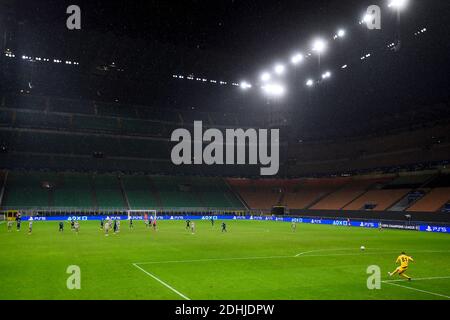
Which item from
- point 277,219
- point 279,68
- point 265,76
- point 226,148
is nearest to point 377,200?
point 277,219

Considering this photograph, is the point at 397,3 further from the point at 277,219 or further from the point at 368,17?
the point at 277,219

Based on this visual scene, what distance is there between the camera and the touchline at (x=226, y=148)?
86062mm

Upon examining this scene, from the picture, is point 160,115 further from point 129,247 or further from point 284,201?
point 129,247

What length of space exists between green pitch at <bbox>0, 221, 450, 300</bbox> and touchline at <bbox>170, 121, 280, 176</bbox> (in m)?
55.5

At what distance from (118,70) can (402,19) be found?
45537mm

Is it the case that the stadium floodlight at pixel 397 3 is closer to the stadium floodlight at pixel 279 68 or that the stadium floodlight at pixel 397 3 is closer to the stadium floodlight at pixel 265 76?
the stadium floodlight at pixel 279 68

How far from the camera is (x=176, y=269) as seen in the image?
1934 cm

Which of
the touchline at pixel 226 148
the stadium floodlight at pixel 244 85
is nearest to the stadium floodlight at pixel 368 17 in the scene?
the stadium floodlight at pixel 244 85

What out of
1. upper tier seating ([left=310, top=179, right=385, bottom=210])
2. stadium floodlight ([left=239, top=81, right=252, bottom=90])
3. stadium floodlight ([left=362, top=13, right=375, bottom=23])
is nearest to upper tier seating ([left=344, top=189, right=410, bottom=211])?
upper tier seating ([left=310, top=179, right=385, bottom=210])

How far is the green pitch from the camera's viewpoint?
1431 centimetres

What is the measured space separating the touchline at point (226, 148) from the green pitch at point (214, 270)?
55.5 m

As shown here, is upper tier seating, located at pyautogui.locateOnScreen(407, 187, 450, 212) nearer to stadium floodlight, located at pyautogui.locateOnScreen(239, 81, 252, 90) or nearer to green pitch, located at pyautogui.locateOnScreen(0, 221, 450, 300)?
green pitch, located at pyautogui.locateOnScreen(0, 221, 450, 300)

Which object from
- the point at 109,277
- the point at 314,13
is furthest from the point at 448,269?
the point at 314,13

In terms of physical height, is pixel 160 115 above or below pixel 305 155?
above
